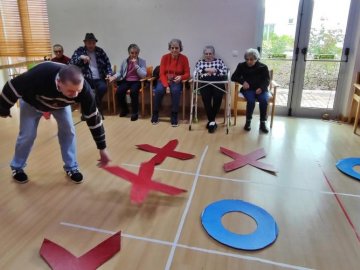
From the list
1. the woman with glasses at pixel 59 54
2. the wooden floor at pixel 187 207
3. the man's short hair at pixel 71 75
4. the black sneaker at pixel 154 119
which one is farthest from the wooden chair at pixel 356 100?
the woman with glasses at pixel 59 54

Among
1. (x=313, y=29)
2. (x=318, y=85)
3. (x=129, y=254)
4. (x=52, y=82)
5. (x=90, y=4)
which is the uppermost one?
(x=90, y=4)

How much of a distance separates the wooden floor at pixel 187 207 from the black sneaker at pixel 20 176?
1.7 inches

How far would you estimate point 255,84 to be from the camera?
4195 millimetres

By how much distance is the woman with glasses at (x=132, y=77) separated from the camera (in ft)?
15.1

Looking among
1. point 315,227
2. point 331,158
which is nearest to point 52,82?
point 315,227

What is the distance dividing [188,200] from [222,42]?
301 cm

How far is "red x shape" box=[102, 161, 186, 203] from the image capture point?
2469 mm

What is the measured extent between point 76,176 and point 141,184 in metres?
0.59

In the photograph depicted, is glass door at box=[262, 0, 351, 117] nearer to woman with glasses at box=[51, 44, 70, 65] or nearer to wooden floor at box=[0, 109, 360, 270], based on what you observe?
wooden floor at box=[0, 109, 360, 270]

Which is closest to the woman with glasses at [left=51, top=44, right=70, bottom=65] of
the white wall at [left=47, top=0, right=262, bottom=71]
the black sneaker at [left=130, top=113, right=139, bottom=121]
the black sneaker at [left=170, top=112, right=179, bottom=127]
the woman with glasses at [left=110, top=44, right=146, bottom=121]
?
the white wall at [left=47, top=0, right=262, bottom=71]

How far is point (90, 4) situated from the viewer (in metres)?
4.86

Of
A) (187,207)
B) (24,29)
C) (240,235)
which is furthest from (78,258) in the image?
(24,29)

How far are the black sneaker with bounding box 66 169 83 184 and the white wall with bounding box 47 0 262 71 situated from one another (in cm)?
276

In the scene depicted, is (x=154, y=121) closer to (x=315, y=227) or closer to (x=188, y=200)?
(x=188, y=200)
